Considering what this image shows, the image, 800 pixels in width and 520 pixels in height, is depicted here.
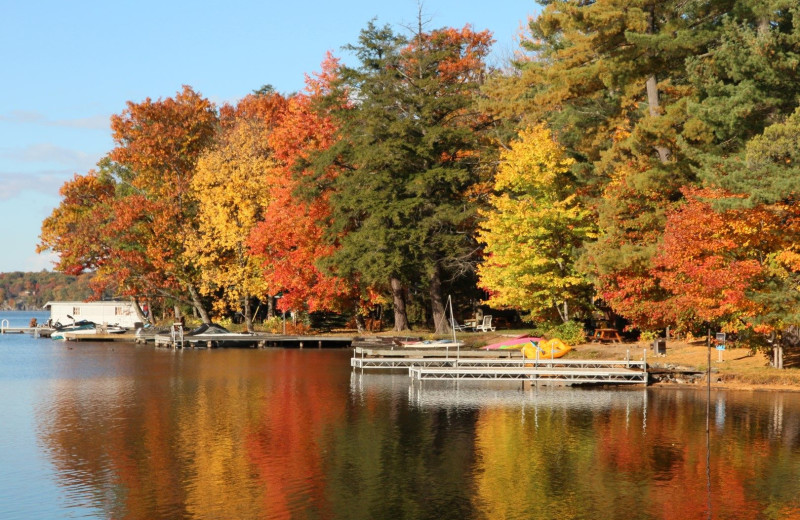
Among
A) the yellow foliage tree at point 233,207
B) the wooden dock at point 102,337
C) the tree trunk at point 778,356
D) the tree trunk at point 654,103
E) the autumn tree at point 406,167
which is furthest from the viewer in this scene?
the wooden dock at point 102,337

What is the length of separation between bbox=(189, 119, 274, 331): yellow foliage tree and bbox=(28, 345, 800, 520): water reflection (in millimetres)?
31650

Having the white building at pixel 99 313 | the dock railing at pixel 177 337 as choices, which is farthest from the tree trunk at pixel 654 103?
the white building at pixel 99 313

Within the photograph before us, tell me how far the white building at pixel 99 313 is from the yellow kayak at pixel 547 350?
62.2 metres

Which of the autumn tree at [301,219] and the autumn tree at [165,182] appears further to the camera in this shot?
the autumn tree at [165,182]

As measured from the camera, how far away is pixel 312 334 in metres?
72.6

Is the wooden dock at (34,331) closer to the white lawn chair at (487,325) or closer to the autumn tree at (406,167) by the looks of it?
the autumn tree at (406,167)

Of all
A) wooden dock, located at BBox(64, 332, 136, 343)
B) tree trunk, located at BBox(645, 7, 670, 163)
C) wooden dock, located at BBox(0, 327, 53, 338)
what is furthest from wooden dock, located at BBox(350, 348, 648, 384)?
wooden dock, located at BBox(0, 327, 53, 338)

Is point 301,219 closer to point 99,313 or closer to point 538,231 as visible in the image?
point 538,231

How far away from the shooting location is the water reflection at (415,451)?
66.5ft

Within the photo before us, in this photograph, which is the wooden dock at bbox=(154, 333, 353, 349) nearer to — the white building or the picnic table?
the picnic table

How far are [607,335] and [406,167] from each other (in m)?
17.3

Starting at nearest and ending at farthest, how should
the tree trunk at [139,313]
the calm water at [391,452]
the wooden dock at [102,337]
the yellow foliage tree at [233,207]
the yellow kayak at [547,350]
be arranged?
1. the calm water at [391,452]
2. the yellow kayak at [547,350]
3. the yellow foliage tree at [233,207]
4. the wooden dock at [102,337]
5. the tree trunk at [139,313]

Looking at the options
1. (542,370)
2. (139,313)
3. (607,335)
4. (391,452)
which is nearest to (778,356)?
(542,370)

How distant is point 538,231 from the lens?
50562mm
